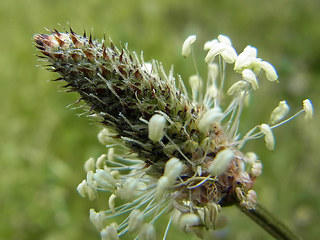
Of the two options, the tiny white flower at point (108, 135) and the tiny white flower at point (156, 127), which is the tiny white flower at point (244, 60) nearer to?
the tiny white flower at point (156, 127)

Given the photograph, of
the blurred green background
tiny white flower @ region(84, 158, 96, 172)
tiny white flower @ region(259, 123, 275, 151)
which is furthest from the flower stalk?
the blurred green background

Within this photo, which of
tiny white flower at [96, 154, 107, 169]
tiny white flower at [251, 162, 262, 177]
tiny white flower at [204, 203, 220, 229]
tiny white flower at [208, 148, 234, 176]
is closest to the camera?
tiny white flower at [208, 148, 234, 176]

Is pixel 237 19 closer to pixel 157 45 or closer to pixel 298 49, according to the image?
pixel 298 49

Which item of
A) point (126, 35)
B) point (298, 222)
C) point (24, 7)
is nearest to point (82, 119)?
point (126, 35)

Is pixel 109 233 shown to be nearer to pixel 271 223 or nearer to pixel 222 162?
pixel 222 162

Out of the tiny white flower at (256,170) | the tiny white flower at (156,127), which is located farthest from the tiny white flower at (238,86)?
the tiny white flower at (156,127)

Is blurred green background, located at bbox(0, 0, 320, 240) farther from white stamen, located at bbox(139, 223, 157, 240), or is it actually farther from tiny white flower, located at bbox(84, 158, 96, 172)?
white stamen, located at bbox(139, 223, 157, 240)

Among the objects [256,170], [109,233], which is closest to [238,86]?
[256,170]
